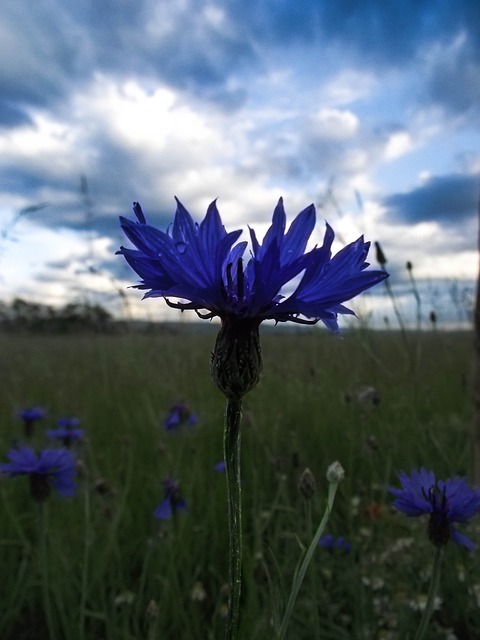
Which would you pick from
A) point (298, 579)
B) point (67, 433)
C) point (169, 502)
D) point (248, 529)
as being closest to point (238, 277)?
point (298, 579)

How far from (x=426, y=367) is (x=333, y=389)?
2.12 metres

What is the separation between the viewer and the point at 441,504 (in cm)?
118

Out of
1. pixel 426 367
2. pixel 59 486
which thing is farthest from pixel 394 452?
pixel 426 367

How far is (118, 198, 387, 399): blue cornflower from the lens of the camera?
0.75m

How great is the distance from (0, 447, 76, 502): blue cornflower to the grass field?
64mm

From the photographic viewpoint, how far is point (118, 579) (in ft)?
6.42

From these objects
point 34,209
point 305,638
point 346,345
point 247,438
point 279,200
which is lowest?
point 305,638

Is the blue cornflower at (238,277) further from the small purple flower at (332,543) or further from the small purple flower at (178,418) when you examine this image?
the small purple flower at (178,418)

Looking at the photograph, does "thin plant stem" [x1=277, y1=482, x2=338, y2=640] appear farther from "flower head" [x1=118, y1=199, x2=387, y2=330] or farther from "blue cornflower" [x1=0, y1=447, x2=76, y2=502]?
"blue cornflower" [x1=0, y1=447, x2=76, y2=502]

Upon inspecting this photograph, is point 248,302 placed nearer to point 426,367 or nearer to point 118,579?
point 118,579

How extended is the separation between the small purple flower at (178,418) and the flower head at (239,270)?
1.76 m

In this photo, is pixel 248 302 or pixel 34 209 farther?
pixel 34 209

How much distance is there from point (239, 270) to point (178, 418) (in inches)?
73.0

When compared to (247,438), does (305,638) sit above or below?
below
